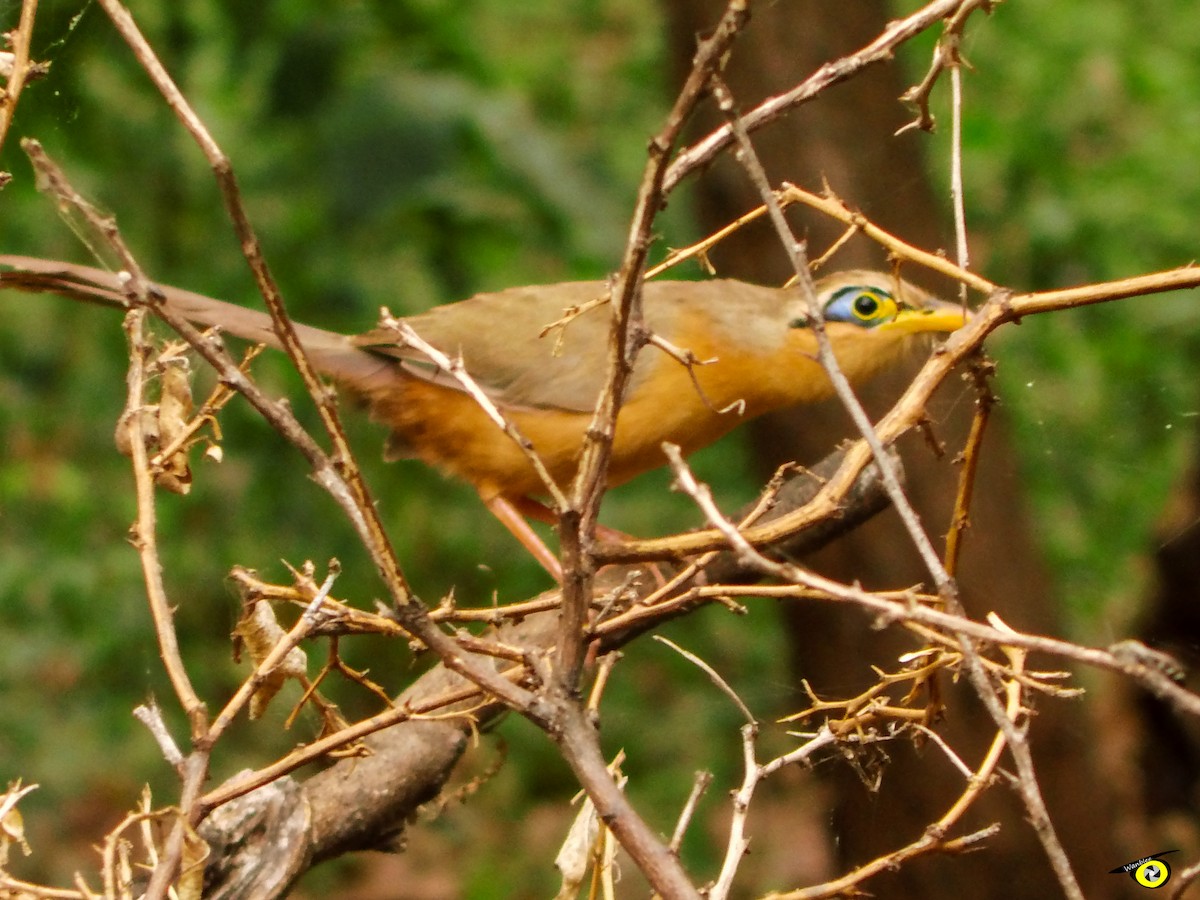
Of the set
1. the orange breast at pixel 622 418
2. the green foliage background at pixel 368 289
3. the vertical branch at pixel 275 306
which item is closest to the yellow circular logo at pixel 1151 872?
the vertical branch at pixel 275 306

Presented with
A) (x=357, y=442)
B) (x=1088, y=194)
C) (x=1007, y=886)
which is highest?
(x=357, y=442)

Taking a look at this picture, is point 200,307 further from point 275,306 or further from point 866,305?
point 275,306

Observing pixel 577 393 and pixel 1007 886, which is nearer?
pixel 577 393

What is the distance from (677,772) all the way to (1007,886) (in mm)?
874

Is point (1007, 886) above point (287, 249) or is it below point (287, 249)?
below

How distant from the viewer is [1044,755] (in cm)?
372

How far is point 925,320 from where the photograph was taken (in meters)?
2.19

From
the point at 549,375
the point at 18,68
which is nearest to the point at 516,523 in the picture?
the point at 549,375

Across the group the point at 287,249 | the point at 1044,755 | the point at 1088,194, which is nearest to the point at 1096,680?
the point at 1044,755

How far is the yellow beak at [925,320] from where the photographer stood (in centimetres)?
213

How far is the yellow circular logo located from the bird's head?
1035mm

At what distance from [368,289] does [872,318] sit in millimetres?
1709

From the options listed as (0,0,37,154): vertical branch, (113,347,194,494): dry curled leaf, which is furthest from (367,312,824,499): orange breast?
(0,0,37,154): vertical branch

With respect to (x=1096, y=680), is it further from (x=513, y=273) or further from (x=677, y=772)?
(x=513, y=273)
